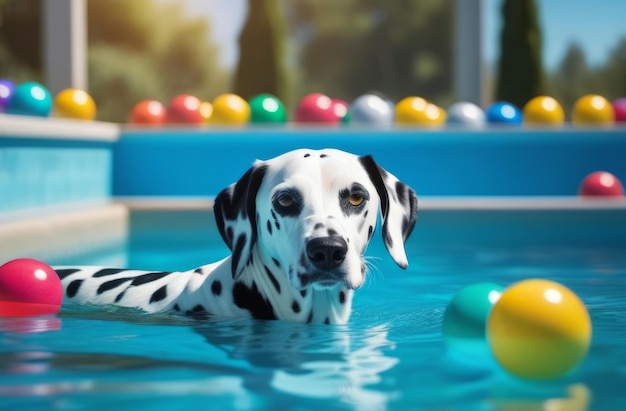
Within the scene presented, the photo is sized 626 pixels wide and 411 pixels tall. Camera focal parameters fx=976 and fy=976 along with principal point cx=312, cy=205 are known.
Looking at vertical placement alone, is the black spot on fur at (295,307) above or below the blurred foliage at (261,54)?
below

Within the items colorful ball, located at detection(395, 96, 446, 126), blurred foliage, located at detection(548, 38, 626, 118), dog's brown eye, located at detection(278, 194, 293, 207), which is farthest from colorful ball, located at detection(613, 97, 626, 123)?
blurred foliage, located at detection(548, 38, 626, 118)

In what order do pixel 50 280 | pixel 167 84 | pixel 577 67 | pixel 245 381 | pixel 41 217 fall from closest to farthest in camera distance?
pixel 245 381
pixel 50 280
pixel 41 217
pixel 577 67
pixel 167 84

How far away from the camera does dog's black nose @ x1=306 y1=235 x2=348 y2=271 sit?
11.7 feet

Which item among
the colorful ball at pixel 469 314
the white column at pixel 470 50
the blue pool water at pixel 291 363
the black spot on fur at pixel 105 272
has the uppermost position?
the white column at pixel 470 50

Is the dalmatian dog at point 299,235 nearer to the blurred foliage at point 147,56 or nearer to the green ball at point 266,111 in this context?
the green ball at point 266,111

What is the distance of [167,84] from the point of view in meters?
29.0

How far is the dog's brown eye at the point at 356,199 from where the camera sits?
3869mm

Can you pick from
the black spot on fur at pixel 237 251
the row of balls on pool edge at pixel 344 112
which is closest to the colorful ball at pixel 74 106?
the row of balls on pool edge at pixel 344 112

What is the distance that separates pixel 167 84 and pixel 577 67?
38.8 ft

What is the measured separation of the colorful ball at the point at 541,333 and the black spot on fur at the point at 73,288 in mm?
2292

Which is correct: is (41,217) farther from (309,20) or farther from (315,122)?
(309,20)

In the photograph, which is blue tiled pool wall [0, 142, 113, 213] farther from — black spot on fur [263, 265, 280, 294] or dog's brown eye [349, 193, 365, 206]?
dog's brown eye [349, 193, 365, 206]

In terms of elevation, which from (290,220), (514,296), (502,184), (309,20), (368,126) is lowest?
(514,296)

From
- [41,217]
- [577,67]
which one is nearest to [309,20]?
[577,67]
